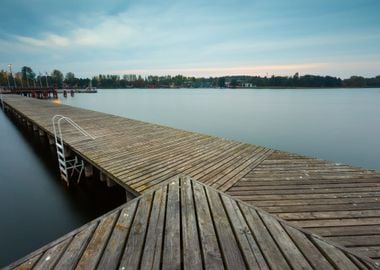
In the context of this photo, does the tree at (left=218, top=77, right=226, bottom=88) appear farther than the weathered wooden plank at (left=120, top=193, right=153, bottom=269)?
Yes

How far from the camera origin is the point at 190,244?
4.57 feet

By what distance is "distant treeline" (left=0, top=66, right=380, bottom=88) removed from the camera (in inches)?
3169

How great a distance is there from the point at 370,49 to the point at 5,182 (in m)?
49.3

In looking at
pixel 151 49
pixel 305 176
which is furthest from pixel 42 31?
pixel 305 176

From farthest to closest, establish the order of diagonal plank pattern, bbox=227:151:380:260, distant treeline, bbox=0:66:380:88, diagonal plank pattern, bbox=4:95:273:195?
distant treeline, bbox=0:66:380:88 < diagonal plank pattern, bbox=4:95:273:195 < diagonal plank pattern, bbox=227:151:380:260

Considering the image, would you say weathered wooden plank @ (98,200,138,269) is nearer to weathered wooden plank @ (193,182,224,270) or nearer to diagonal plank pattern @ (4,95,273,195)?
weathered wooden plank @ (193,182,224,270)

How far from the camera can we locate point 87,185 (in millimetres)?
5582

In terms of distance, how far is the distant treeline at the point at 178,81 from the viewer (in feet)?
264

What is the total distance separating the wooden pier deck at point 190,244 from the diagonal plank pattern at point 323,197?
2.05ft

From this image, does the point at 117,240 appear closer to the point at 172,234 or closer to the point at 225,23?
the point at 172,234

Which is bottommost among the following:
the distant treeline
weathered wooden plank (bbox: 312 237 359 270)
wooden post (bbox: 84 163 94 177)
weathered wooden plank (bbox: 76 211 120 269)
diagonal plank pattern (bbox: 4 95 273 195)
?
wooden post (bbox: 84 163 94 177)

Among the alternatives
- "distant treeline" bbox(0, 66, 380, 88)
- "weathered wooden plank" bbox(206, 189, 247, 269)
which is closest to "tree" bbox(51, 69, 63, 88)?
"distant treeline" bbox(0, 66, 380, 88)

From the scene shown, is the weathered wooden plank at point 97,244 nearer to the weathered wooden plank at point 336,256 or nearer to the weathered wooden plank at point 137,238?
the weathered wooden plank at point 137,238

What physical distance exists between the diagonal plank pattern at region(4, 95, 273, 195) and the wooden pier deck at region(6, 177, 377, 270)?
46.5 inches
